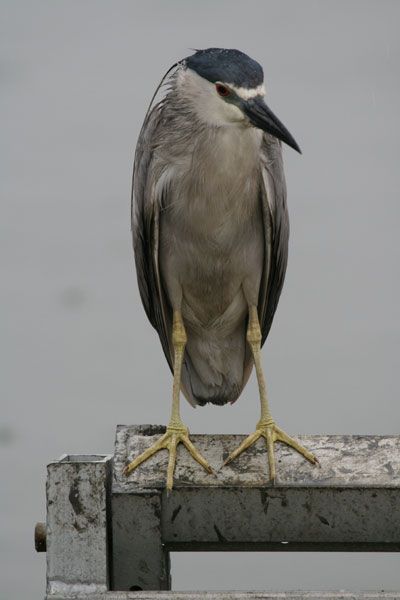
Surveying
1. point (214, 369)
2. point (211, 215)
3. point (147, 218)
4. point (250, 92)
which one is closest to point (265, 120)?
point (250, 92)

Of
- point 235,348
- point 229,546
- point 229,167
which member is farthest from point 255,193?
point 229,546

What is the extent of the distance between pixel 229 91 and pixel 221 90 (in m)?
0.03

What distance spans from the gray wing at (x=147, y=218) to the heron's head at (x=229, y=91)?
0.22 m

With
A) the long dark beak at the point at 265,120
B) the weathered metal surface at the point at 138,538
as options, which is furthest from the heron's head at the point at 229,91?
the weathered metal surface at the point at 138,538

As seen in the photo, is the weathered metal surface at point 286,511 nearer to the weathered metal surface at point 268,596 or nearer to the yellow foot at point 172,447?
the yellow foot at point 172,447

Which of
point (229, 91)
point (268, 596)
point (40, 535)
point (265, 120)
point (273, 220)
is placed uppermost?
point (229, 91)

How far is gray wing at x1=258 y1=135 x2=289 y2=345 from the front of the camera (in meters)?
2.88

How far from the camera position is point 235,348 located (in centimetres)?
329

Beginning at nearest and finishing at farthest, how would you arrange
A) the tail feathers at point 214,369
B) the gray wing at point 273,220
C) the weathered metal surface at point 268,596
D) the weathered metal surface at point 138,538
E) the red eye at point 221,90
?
the weathered metal surface at point 268,596 → the weathered metal surface at point 138,538 → the red eye at point 221,90 → the gray wing at point 273,220 → the tail feathers at point 214,369

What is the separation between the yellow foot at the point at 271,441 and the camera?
235 cm

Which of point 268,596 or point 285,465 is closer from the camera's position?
point 268,596

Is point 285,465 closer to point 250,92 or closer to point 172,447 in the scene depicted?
point 172,447

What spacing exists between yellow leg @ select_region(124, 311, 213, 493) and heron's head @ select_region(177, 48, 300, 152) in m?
0.73

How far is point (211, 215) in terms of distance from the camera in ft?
9.33
